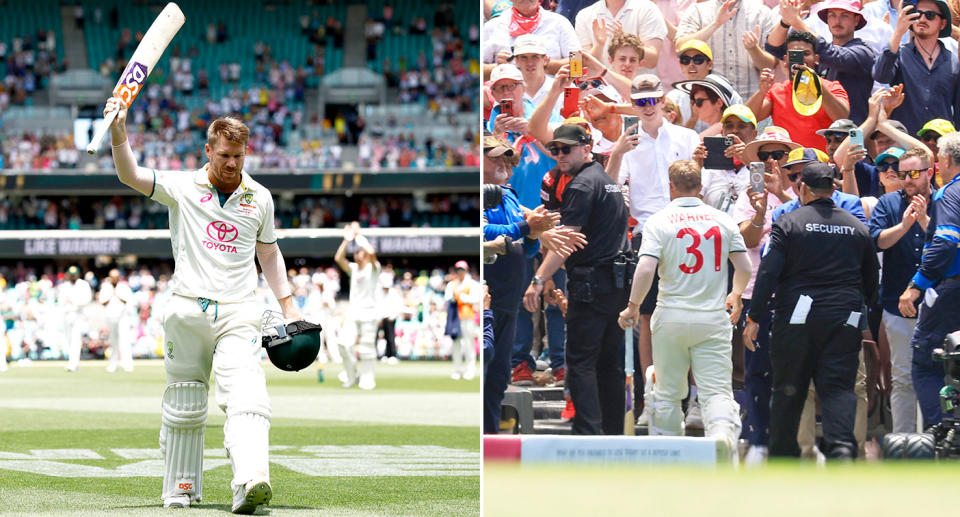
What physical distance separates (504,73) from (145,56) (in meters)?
2.05

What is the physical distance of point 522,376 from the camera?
24.5ft

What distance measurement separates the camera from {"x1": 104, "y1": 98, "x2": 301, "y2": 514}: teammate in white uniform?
6.78m

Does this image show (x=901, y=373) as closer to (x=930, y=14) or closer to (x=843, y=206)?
(x=843, y=206)

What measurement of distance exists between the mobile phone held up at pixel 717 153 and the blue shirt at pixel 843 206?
39cm

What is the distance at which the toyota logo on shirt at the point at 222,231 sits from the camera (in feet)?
22.5

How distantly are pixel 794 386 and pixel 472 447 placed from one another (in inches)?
136

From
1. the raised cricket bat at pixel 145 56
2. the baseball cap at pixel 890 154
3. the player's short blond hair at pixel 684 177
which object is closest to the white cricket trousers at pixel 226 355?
the raised cricket bat at pixel 145 56

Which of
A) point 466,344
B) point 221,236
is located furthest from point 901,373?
point 466,344

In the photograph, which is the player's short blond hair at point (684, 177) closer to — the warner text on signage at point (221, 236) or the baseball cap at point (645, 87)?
the baseball cap at point (645, 87)

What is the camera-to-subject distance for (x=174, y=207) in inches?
273

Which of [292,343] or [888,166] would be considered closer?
[292,343]

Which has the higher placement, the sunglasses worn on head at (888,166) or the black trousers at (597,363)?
the sunglasses worn on head at (888,166)

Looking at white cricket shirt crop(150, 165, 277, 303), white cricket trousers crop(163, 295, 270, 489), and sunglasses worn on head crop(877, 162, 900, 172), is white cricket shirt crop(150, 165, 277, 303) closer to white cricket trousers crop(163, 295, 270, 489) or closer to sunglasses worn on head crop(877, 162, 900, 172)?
white cricket trousers crop(163, 295, 270, 489)

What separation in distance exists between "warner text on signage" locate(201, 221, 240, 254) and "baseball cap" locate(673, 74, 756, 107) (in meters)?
2.82
